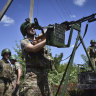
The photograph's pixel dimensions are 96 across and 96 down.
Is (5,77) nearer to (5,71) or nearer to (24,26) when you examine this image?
(5,71)

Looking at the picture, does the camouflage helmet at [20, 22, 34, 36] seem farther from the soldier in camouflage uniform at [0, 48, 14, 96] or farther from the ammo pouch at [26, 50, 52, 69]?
the soldier in camouflage uniform at [0, 48, 14, 96]

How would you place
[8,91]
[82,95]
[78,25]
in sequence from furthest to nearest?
[82,95] < [8,91] < [78,25]

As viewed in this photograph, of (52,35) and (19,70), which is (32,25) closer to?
(52,35)

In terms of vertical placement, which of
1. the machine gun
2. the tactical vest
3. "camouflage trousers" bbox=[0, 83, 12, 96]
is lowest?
"camouflage trousers" bbox=[0, 83, 12, 96]

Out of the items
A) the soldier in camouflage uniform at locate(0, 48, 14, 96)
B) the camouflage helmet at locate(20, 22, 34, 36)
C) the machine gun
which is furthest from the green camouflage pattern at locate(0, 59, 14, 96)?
the machine gun

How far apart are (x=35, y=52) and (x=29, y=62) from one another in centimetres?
26

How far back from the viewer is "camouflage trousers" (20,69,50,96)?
3.70 m

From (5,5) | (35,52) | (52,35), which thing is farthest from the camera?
(5,5)

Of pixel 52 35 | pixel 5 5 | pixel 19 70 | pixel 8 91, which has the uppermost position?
pixel 5 5

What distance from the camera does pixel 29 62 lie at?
3.91 meters

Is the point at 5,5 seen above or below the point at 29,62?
above

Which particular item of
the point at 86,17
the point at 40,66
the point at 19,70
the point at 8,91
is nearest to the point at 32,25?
the point at 40,66

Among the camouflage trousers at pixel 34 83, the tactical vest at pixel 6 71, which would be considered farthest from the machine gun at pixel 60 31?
the tactical vest at pixel 6 71

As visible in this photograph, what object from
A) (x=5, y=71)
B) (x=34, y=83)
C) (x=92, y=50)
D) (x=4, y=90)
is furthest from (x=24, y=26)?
(x=92, y=50)
